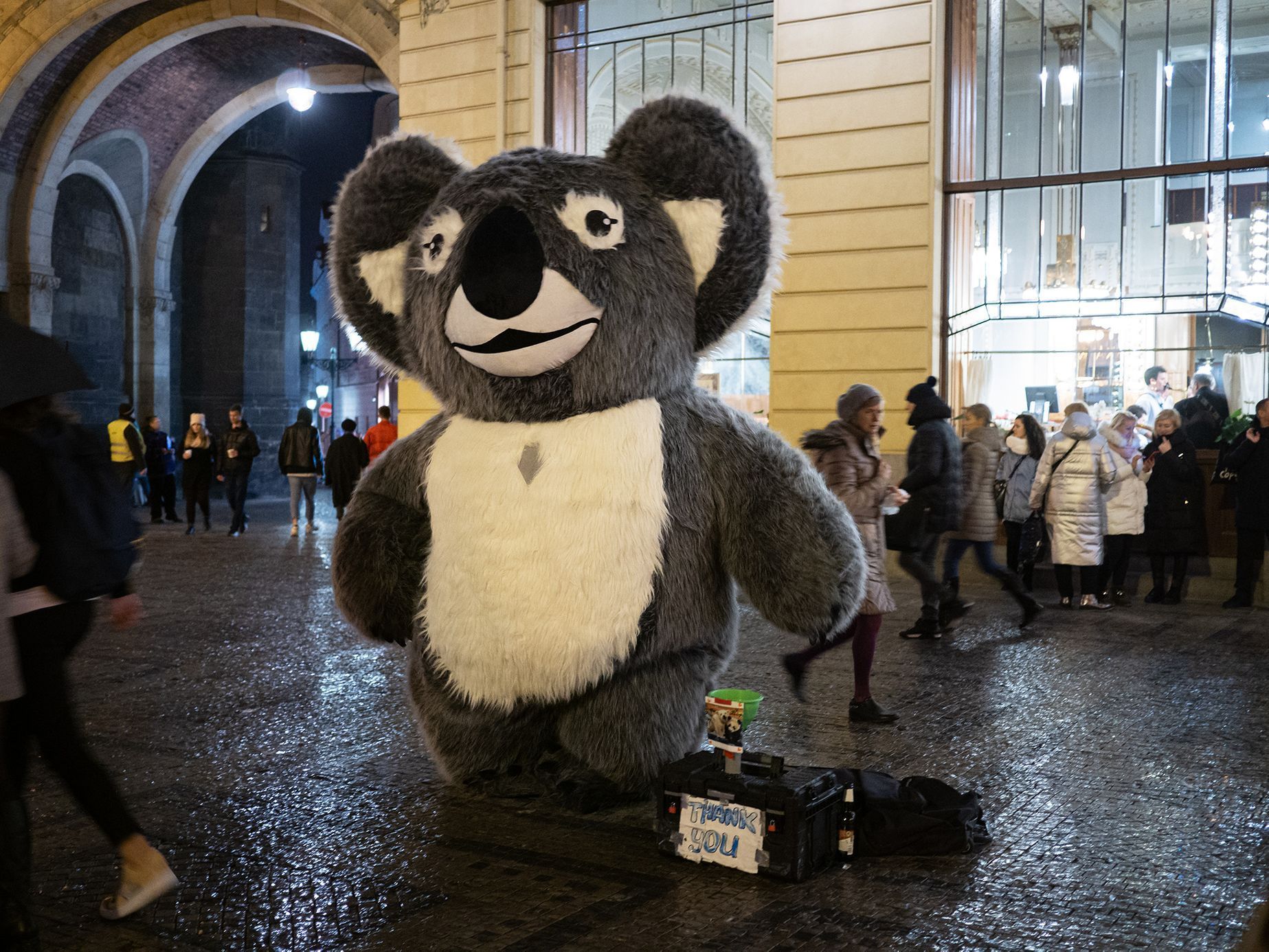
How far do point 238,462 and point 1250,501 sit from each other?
38.2 ft

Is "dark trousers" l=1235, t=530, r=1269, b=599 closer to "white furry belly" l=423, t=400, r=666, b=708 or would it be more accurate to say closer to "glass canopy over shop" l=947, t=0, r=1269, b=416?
"glass canopy over shop" l=947, t=0, r=1269, b=416

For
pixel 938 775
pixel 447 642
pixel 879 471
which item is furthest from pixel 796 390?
pixel 447 642

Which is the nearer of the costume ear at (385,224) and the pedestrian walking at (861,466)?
the costume ear at (385,224)

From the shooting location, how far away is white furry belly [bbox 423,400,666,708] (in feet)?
13.4

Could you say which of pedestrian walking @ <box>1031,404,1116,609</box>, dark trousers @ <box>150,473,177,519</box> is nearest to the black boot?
pedestrian walking @ <box>1031,404,1116,609</box>

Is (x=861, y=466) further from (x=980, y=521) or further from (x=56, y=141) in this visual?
(x=56, y=141)

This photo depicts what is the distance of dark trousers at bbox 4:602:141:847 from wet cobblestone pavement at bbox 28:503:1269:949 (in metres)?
0.36

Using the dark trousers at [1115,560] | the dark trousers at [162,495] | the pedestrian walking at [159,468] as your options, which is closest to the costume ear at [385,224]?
the dark trousers at [1115,560]

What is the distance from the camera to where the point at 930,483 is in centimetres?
818

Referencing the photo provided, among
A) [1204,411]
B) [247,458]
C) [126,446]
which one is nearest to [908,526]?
[1204,411]

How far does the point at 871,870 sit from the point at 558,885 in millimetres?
980

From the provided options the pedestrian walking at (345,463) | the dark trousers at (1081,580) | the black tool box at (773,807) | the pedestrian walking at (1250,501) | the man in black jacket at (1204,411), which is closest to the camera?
the black tool box at (773,807)

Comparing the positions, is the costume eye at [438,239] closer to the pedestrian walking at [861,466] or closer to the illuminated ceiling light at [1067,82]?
the pedestrian walking at [861,466]

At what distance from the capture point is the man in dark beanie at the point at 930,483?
26.7ft
